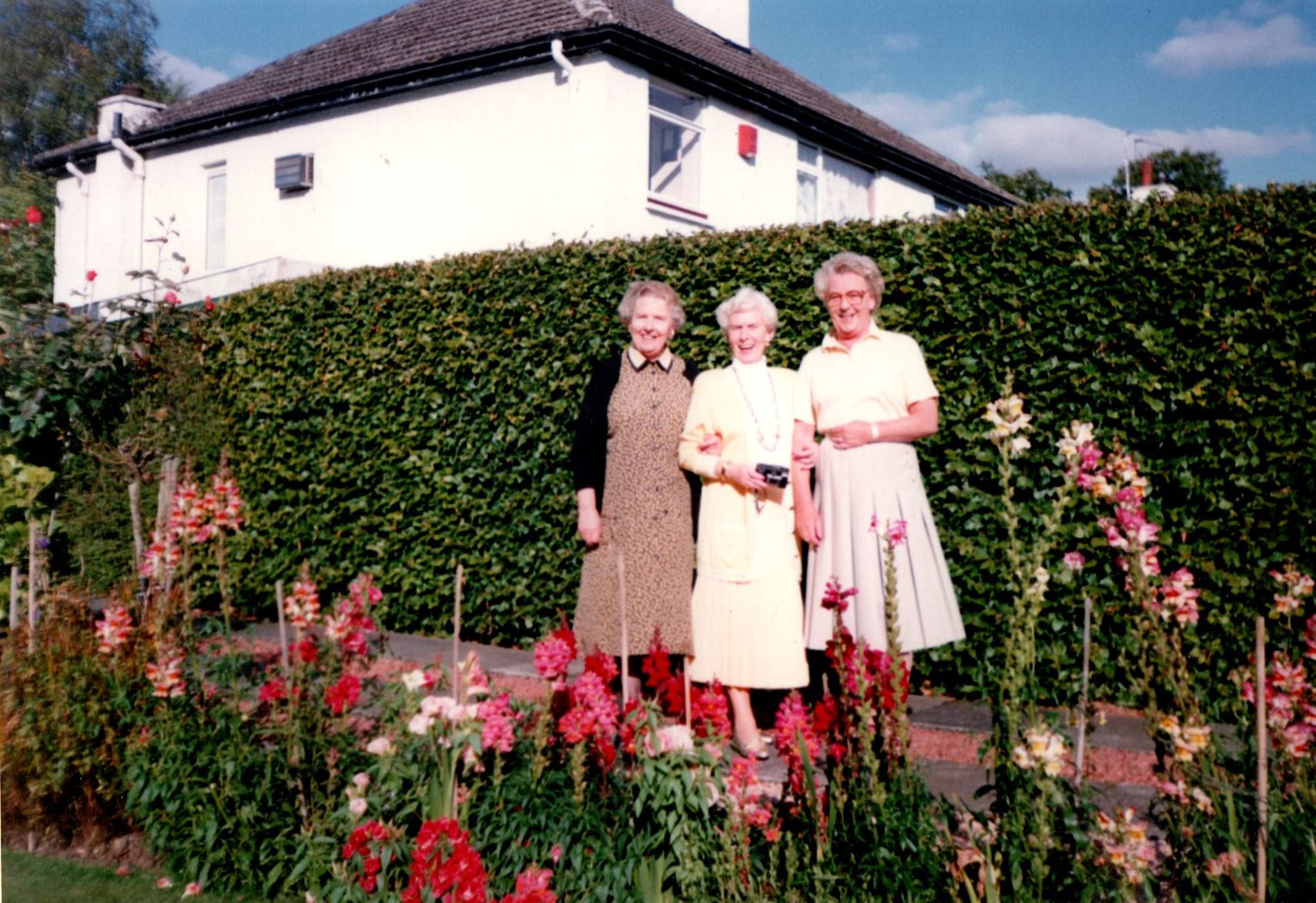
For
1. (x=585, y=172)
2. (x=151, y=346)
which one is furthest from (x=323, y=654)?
(x=585, y=172)

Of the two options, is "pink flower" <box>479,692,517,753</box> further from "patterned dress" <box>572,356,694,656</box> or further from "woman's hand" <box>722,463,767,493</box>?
"woman's hand" <box>722,463,767,493</box>

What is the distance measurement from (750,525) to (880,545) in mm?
559

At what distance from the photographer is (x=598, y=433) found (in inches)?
182

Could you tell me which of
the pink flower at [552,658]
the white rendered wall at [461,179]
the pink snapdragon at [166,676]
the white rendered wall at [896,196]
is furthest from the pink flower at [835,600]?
the white rendered wall at [896,196]

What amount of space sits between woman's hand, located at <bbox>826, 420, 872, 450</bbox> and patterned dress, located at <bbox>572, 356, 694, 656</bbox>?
2.29 feet

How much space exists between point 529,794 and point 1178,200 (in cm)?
410

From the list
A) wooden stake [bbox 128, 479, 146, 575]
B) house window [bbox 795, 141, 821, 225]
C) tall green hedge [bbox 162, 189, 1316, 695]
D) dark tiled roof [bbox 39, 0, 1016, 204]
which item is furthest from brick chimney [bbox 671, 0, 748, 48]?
wooden stake [bbox 128, 479, 146, 575]

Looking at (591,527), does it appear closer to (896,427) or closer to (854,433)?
(854,433)

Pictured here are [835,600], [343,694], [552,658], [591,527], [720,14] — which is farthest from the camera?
[720,14]

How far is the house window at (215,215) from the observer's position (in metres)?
16.5

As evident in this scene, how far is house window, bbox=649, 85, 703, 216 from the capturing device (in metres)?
13.6

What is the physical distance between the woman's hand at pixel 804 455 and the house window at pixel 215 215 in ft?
47.8

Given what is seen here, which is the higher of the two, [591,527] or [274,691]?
[591,527]

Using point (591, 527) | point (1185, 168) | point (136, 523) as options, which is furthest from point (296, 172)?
point (1185, 168)
